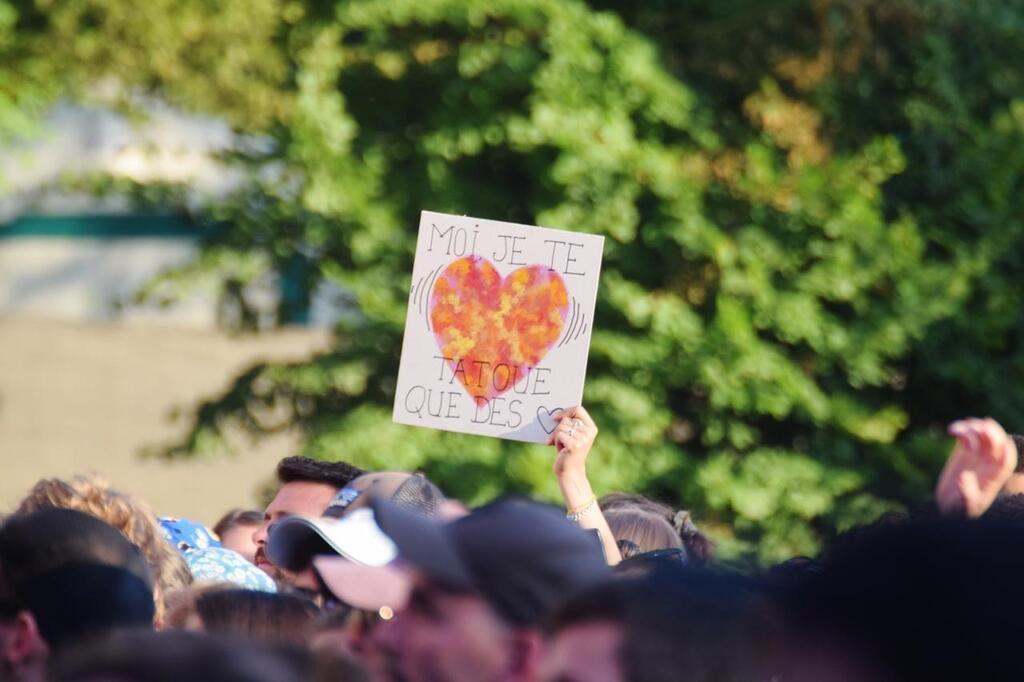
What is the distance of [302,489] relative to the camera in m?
4.38

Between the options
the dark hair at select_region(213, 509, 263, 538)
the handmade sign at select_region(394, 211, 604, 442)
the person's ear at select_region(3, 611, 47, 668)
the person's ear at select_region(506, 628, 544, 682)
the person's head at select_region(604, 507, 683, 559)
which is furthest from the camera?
the dark hair at select_region(213, 509, 263, 538)

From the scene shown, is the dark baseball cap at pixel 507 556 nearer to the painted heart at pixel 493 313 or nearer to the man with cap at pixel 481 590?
the man with cap at pixel 481 590

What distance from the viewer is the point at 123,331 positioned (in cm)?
1548

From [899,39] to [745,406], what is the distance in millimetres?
2035

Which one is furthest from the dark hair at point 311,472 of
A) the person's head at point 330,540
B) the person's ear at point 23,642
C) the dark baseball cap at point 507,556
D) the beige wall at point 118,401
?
the beige wall at point 118,401

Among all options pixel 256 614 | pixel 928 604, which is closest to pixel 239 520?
pixel 256 614

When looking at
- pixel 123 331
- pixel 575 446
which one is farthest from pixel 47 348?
pixel 575 446

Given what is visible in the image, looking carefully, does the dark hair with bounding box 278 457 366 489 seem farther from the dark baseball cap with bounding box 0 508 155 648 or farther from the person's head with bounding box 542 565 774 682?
the person's head with bounding box 542 565 774 682

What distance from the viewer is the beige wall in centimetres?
1327

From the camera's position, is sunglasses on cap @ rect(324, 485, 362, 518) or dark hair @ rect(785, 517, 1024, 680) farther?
sunglasses on cap @ rect(324, 485, 362, 518)

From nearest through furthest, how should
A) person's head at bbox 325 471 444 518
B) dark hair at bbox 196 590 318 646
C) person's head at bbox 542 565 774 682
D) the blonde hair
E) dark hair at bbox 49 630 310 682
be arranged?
dark hair at bbox 49 630 310 682 < person's head at bbox 542 565 774 682 < dark hair at bbox 196 590 318 646 < the blonde hair < person's head at bbox 325 471 444 518

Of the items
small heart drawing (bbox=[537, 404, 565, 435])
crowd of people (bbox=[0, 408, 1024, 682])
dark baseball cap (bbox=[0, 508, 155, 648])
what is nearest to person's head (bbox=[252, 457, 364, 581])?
small heart drawing (bbox=[537, 404, 565, 435])

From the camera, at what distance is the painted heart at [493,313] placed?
13.7 ft

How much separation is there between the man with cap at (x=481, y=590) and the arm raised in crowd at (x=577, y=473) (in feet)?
4.71
